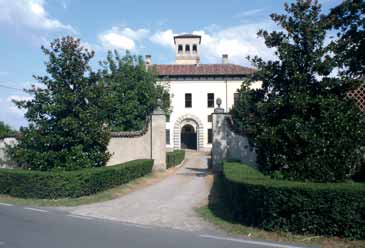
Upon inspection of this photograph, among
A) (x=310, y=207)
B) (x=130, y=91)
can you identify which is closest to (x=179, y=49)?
(x=130, y=91)

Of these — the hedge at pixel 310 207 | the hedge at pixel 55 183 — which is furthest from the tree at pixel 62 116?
the hedge at pixel 310 207

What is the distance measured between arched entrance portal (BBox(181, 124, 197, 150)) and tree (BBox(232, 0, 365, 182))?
37.0 m

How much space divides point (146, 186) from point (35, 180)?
14.8 ft

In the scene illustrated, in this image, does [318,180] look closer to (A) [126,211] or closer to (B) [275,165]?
(B) [275,165]

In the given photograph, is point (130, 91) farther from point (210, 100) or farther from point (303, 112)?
point (210, 100)

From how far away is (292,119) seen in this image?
9.10 metres

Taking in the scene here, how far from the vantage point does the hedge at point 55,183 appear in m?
11.8

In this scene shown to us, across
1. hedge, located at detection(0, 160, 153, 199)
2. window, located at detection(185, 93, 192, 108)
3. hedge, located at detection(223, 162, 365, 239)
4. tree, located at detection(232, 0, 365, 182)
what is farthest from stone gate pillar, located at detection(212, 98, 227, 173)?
window, located at detection(185, 93, 192, 108)

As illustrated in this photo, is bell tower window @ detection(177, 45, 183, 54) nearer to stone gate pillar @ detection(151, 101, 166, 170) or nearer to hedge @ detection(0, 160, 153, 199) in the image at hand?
stone gate pillar @ detection(151, 101, 166, 170)

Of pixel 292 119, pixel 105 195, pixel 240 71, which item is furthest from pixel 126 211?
pixel 240 71

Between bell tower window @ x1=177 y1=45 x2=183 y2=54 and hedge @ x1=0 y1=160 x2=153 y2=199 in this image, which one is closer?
hedge @ x1=0 y1=160 x2=153 y2=199

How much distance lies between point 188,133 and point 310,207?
135ft

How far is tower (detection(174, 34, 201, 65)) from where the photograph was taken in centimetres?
5762

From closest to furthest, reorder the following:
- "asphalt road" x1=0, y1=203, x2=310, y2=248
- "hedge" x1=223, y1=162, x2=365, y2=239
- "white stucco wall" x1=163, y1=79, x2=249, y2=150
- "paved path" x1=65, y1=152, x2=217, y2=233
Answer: "asphalt road" x1=0, y1=203, x2=310, y2=248, "hedge" x1=223, y1=162, x2=365, y2=239, "paved path" x1=65, y1=152, x2=217, y2=233, "white stucco wall" x1=163, y1=79, x2=249, y2=150
